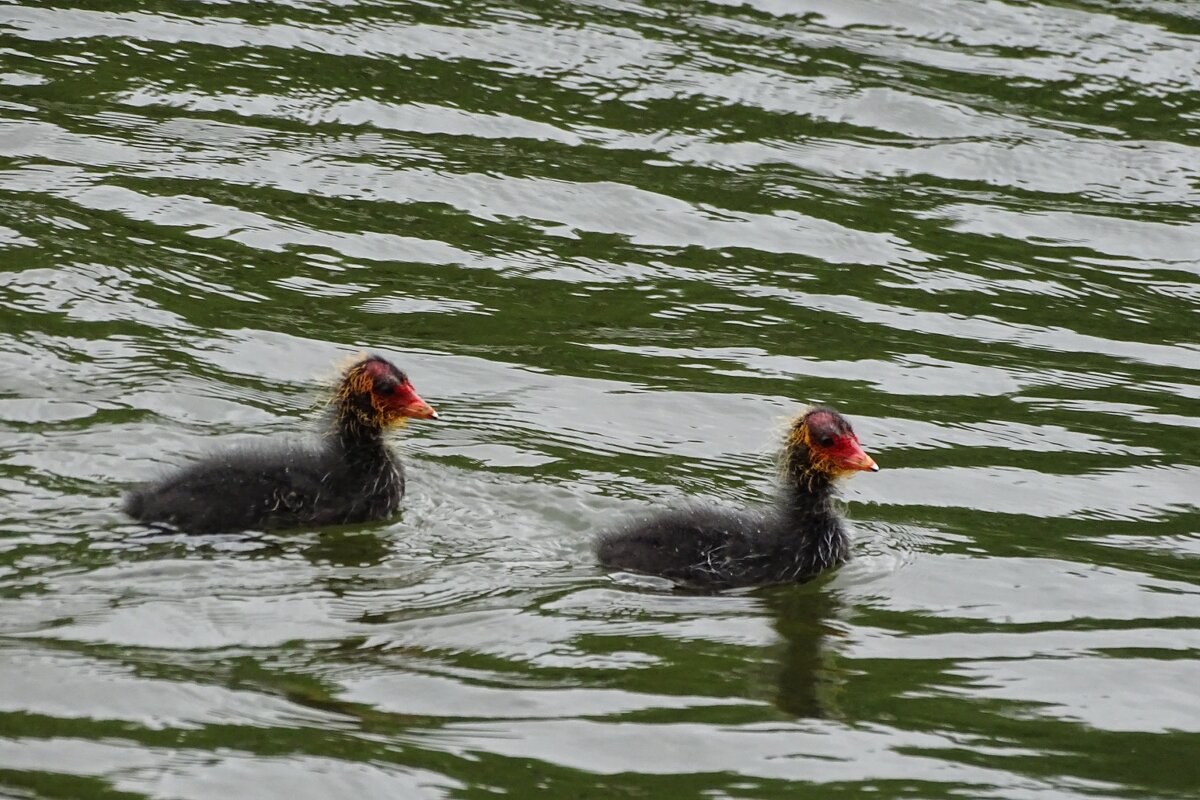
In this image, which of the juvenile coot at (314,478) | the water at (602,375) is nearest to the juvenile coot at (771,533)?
the water at (602,375)

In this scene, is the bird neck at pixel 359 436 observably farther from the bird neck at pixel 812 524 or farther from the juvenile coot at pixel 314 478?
the bird neck at pixel 812 524

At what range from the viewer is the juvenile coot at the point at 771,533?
8078 millimetres

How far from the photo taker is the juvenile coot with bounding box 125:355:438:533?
8055 millimetres

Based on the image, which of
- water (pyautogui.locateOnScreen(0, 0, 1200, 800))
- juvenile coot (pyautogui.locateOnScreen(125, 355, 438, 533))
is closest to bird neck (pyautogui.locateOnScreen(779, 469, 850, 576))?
water (pyautogui.locateOnScreen(0, 0, 1200, 800))

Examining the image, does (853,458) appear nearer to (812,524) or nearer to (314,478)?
(812,524)

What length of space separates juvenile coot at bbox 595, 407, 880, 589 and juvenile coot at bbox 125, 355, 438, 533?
112 cm

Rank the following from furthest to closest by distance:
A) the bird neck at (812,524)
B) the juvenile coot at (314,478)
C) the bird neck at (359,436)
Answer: the bird neck at (359,436) → the bird neck at (812,524) → the juvenile coot at (314,478)

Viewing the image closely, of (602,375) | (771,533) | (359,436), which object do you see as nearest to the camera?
(771,533)

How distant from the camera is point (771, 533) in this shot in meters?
8.39

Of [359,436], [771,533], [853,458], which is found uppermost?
[853,458]

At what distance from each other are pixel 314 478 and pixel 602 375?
2.06 m

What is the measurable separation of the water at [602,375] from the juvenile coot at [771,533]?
0.43 feet

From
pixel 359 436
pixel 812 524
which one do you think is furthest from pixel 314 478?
pixel 812 524

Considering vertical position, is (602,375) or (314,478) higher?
(602,375)
